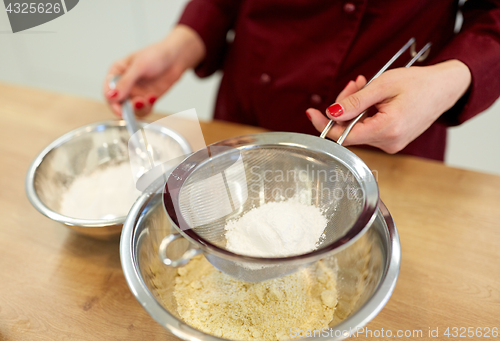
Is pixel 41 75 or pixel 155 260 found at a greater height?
pixel 155 260

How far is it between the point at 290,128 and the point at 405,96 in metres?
0.40

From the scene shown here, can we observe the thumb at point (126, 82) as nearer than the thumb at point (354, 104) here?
No

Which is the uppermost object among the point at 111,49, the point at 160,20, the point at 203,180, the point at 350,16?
the point at 350,16

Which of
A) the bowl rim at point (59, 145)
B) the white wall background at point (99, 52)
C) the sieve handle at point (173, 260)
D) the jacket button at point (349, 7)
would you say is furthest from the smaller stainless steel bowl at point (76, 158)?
the white wall background at point (99, 52)

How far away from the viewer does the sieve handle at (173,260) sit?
60cm

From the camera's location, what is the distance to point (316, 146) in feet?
2.08

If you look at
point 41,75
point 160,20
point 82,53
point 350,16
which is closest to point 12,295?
point 350,16

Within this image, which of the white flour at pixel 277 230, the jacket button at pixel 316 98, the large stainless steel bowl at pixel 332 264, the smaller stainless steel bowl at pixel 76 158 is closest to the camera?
the large stainless steel bowl at pixel 332 264

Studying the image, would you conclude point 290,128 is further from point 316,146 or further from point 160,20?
point 160,20

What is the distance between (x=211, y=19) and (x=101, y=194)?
545 mm

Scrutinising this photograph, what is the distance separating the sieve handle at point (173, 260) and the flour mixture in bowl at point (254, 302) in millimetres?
20

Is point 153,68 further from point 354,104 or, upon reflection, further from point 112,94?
point 354,104

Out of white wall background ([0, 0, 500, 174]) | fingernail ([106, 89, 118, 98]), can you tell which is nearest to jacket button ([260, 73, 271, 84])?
fingernail ([106, 89, 118, 98])

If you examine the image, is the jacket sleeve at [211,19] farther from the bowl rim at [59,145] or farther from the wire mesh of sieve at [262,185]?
the wire mesh of sieve at [262,185]
